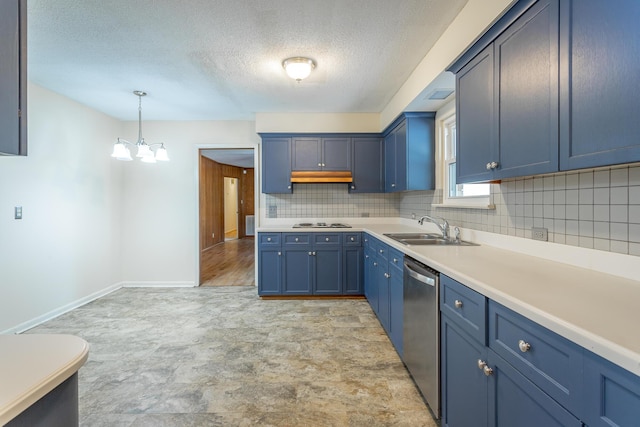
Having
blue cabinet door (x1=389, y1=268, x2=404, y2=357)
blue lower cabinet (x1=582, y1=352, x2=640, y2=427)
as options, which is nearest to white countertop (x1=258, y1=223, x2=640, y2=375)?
blue lower cabinet (x1=582, y1=352, x2=640, y2=427)

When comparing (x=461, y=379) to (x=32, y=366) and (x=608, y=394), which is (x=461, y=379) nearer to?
(x=608, y=394)

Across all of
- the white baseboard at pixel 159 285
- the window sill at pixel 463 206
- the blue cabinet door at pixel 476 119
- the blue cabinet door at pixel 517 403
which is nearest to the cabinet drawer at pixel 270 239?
the white baseboard at pixel 159 285

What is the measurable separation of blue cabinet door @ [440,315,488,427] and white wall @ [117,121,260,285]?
11.9 feet

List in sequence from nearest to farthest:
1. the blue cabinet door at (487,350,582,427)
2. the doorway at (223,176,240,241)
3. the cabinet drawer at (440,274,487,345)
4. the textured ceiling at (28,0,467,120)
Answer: the blue cabinet door at (487,350,582,427)
the cabinet drawer at (440,274,487,345)
the textured ceiling at (28,0,467,120)
the doorway at (223,176,240,241)

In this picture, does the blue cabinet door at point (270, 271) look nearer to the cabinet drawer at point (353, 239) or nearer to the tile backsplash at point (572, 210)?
the cabinet drawer at point (353, 239)

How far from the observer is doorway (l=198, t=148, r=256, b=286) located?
5003 mm

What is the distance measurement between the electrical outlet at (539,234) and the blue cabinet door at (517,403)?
0.87m

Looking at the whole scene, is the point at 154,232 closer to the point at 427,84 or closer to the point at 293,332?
the point at 293,332

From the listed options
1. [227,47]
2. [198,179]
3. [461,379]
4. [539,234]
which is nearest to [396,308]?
[461,379]

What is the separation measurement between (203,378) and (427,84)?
9.52 ft

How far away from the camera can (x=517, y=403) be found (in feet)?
3.34

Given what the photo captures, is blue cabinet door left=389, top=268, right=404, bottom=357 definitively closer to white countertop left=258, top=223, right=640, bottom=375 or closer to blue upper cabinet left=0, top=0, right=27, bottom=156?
white countertop left=258, top=223, right=640, bottom=375

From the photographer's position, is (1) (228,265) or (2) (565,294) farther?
(1) (228,265)

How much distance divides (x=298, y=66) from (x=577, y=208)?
225 cm
